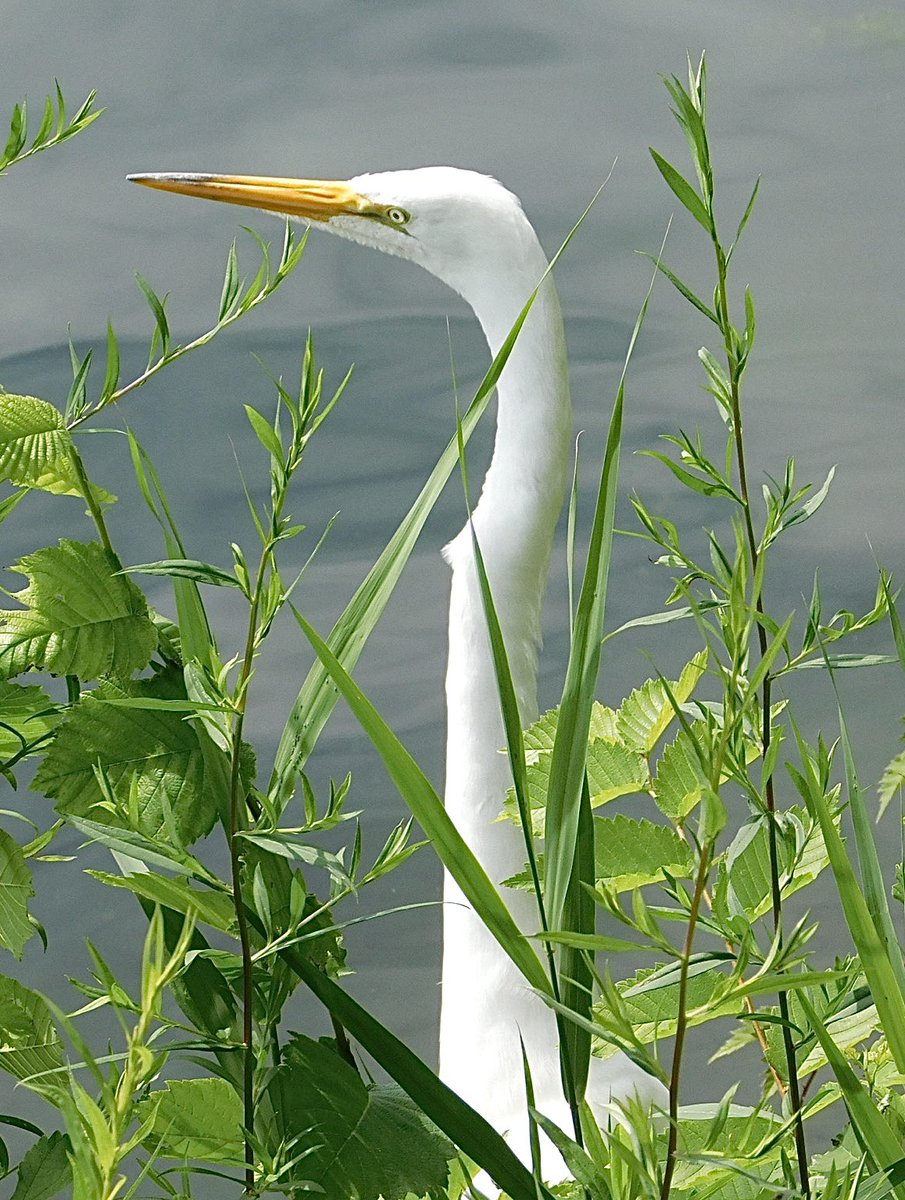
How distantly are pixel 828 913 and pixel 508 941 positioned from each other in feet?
5.26

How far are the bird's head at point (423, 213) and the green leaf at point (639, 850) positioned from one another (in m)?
0.69

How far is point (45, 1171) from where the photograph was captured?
0.32 m

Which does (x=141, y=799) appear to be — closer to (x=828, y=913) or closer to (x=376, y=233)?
(x=376, y=233)

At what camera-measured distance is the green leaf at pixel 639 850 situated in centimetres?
38

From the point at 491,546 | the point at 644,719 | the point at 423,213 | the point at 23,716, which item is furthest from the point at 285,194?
the point at 23,716

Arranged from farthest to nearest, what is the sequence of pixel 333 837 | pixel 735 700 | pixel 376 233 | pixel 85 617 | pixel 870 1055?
pixel 333 837 < pixel 376 233 < pixel 870 1055 < pixel 85 617 < pixel 735 700

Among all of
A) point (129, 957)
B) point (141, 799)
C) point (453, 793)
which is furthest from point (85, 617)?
point (129, 957)

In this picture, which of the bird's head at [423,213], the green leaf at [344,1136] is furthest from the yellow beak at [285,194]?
the green leaf at [344,1136]

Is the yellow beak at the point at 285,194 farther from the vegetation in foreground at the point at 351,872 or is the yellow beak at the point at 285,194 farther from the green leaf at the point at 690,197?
the green leaf at the point at 690,197

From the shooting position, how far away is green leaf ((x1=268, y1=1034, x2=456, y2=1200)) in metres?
0.30

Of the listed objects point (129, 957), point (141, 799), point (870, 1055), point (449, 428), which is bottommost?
point (129, 957)

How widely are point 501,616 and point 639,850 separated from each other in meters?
0.58

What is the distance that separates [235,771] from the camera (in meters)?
0.27

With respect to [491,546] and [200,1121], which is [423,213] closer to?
[491,546]
